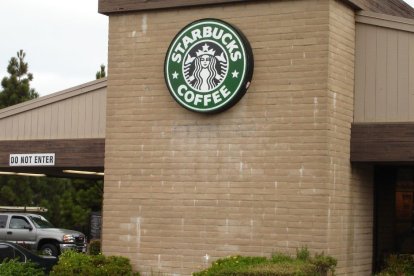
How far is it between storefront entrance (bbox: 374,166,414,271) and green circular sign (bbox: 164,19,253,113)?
13.3 ft

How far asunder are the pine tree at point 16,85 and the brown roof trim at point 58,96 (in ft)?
68.9

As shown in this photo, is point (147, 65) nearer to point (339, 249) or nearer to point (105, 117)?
point (105, 117)

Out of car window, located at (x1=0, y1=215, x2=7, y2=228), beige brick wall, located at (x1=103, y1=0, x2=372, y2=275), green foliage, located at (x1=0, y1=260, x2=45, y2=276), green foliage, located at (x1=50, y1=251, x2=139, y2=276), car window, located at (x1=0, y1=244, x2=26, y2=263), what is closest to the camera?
beige brick wall, located at (x1=103, y1=0, x2=372, y2=275)

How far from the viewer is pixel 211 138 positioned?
17797 mm

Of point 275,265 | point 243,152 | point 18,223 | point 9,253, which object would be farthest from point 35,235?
point 275,265

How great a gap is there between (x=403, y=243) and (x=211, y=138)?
5333 millimetres

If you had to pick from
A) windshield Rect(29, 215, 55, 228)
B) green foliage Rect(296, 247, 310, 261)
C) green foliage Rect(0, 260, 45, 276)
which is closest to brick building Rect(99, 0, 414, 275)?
green foliage Rect(296, 247, 310, 261)

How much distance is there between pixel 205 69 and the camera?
58.5 ft

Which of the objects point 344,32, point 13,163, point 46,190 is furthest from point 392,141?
point 46,190

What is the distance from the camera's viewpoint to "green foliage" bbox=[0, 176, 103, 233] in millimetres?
41312

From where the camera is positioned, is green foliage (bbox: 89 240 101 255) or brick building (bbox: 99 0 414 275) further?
green foliage (bbox: 89 240 101 255)

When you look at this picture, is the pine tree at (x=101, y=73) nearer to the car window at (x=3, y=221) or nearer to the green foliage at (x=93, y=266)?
the car window at (x=3, y=221)

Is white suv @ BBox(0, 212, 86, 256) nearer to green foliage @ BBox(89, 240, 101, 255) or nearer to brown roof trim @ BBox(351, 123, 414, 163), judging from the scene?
green foliage @ BBox(89, 240, 101, 255)

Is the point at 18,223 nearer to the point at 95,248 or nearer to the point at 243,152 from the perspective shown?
the point at 95,248
